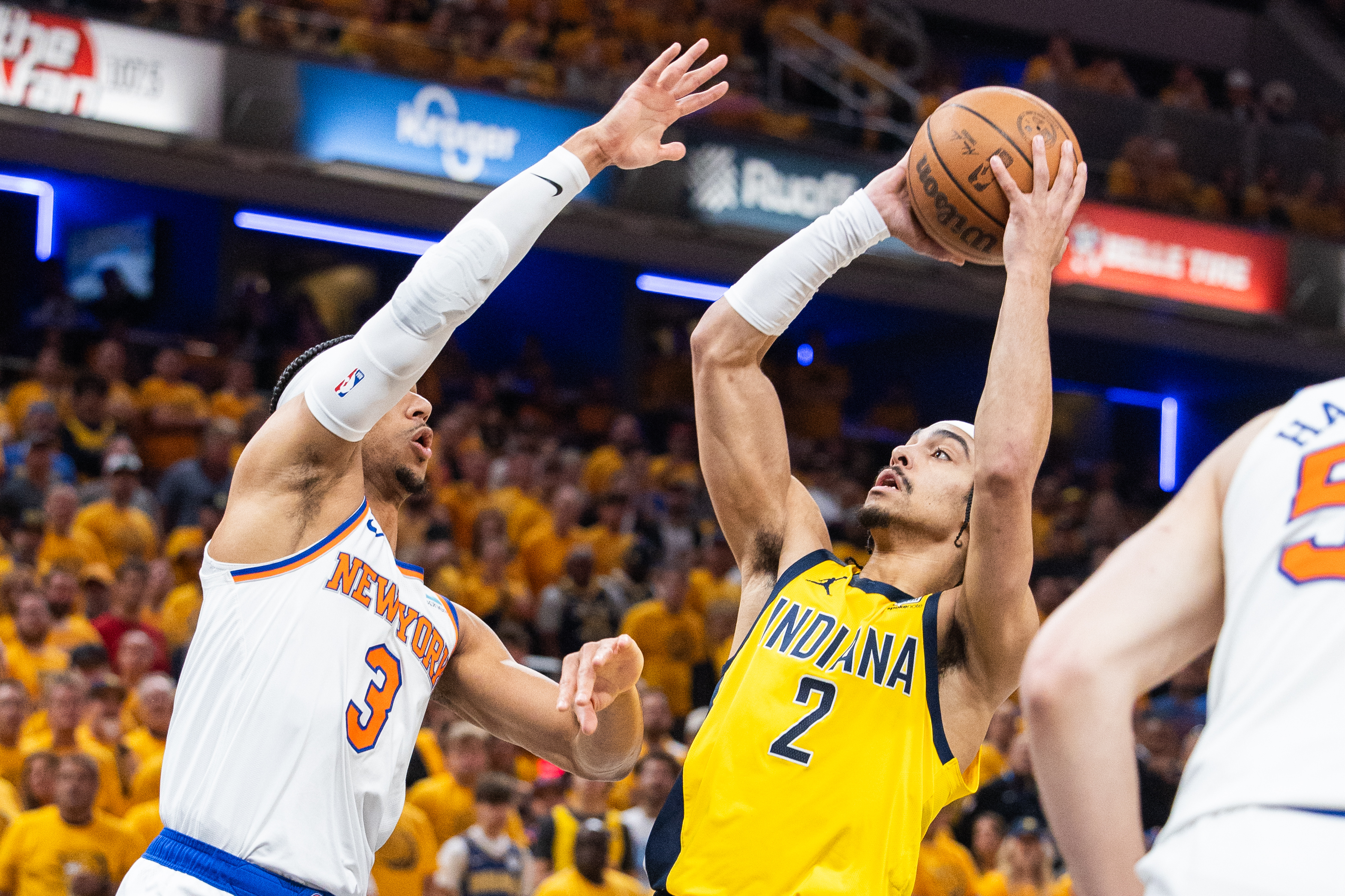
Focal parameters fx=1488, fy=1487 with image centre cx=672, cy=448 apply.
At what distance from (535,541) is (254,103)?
5.02m

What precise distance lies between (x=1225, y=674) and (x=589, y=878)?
5696 millimetres

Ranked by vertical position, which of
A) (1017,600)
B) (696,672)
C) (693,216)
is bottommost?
(696,672)

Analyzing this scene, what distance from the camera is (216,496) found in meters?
10.1

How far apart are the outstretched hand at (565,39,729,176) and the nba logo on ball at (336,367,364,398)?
826 millimetres

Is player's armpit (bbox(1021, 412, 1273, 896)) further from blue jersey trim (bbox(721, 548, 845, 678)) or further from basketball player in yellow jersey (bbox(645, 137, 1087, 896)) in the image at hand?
blue jersey trim (bbox(721, 548, 845, 678))

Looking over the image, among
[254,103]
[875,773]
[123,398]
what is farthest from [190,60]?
[875,773]

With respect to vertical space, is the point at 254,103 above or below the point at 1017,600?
above

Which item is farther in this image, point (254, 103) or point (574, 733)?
point (254, 103)

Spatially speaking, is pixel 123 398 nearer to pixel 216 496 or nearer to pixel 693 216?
pixel 216 496

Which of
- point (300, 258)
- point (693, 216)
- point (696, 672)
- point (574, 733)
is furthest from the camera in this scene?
point (300, 258)

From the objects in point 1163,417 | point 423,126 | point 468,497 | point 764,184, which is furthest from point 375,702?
point 1163,417

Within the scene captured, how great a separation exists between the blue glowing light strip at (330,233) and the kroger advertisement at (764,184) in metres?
3.46

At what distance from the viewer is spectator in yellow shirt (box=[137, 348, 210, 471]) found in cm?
1110

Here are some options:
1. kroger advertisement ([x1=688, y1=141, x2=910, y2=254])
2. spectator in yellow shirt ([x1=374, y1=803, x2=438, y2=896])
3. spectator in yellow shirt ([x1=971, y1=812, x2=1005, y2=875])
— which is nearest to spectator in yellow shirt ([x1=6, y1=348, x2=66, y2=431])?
spectator in yellow shirt ([x1=374, y1=803, x2=438, y2=896])
